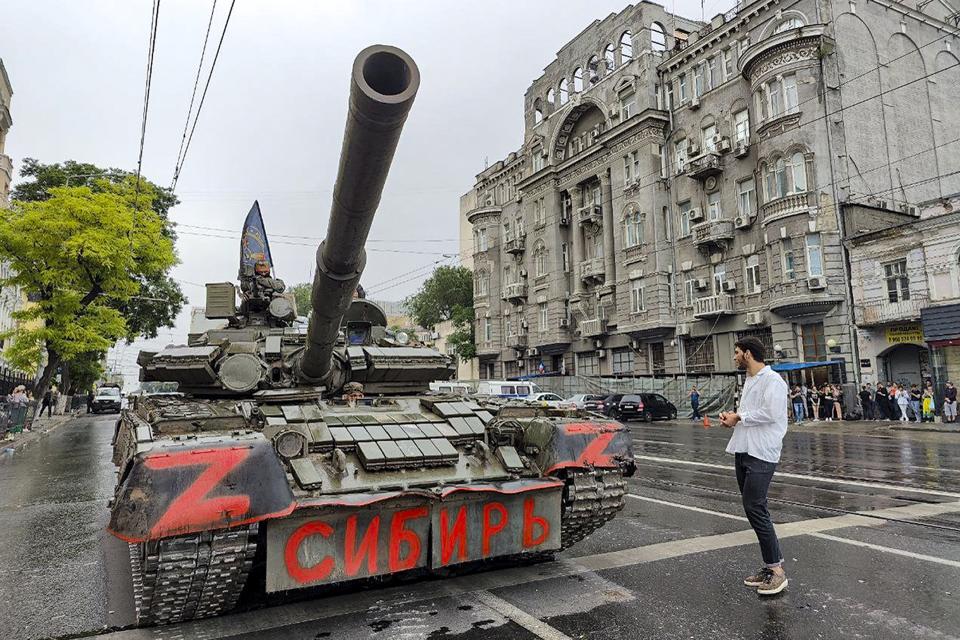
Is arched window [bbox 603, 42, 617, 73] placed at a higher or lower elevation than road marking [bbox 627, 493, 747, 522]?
higher

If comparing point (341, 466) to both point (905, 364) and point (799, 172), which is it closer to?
point (905, 364)

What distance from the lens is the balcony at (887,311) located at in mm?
21047

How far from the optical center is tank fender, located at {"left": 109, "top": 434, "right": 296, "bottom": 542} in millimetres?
3400

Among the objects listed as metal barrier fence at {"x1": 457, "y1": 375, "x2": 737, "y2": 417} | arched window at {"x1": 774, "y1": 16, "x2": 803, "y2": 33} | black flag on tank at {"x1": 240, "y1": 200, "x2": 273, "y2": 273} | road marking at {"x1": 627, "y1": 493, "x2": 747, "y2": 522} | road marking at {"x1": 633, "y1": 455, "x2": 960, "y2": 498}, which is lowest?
road marking at {"x1": 627, "y1": 493, "x2": 747, "y2": 522}

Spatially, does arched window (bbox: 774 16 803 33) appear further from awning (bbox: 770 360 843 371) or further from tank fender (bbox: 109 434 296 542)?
tank fender (bbox: 109 434 296 542)

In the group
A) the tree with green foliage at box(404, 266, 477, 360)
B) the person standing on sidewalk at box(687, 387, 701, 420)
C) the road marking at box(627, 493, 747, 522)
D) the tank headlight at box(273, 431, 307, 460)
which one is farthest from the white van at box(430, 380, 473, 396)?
the tree with green foliage at box(404, 266, 477, 360)

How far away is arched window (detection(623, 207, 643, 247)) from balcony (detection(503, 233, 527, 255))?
8927 millimetres

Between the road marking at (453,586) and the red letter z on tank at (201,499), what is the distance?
87cm

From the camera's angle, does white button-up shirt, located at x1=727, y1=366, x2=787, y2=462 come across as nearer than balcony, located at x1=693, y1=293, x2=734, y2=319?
Yes

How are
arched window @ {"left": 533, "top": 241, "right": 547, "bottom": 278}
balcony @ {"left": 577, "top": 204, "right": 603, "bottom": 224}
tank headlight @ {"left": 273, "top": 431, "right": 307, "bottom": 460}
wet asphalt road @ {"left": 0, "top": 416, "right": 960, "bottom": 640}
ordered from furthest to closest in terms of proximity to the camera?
arched window @ {"left": 533, "top": 241, "right": 547, "bottom": 278}
balcony @ {"left": 577, "top": 204, "right": 603, "bottom": 224}
tank headlight @ {"left": 273, "top": 431, "right": 307, "bottom": 460}
wet asphalt road @ {"left": 0, "top": 416, "right": 960, "bottom": 640}

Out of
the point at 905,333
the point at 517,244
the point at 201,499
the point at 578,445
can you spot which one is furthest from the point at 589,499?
the point at 517,244

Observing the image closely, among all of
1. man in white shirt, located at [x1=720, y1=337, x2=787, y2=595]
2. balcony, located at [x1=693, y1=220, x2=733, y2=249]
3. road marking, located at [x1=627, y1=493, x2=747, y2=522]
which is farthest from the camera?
balcony, located at [x1=693, y1=220, x2=733, y2=249]

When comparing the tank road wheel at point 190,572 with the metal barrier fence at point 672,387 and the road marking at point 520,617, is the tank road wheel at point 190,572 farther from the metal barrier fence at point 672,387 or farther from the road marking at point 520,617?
the metal barrier fence at point 672,387

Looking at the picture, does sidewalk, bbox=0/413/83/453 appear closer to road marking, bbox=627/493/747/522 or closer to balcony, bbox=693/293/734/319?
road marking, bbox=627/493/747/522
